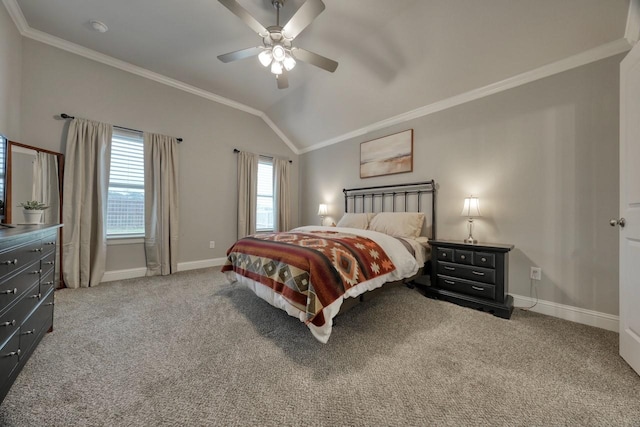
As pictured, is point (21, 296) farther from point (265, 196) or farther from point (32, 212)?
point (265, 196)

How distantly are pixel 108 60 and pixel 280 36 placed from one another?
2804 mm

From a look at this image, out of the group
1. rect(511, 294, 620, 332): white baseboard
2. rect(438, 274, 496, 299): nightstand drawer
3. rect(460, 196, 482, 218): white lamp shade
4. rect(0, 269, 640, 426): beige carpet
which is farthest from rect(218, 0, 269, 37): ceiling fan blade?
rect(511, 294, 620, 332): white baseboard

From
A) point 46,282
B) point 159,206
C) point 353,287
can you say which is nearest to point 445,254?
point 353,287

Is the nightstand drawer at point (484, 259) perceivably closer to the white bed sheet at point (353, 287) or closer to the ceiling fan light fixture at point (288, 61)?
the white bed sheet at point (353, 287)

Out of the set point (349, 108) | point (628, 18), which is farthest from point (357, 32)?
point (628, 18)

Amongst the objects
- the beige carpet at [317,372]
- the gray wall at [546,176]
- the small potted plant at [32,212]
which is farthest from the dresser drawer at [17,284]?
the gray wall at [546,176]

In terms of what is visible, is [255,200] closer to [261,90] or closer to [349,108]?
[261,90]

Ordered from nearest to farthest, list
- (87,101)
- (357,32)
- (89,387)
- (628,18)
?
(89,387)
(628,18)
(357,32)
(87,101)

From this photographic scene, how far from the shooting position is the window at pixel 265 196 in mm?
4711

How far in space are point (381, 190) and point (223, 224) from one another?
9.47ft

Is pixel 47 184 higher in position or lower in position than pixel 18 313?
higher

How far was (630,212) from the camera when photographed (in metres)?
1.50

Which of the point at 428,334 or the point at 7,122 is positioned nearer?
the point at 428,334

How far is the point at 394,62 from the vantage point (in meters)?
2.81
